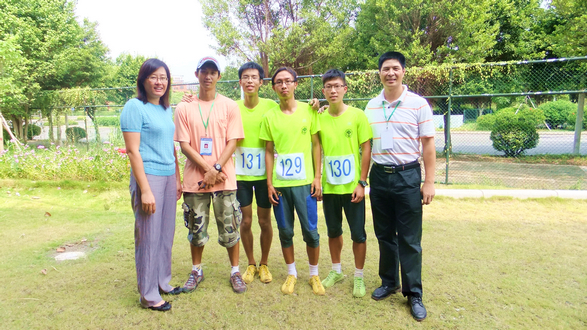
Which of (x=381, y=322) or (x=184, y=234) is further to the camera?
(x=184, y=234)

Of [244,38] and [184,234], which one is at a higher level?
[244,38]

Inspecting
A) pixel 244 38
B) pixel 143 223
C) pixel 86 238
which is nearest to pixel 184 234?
pixel 86 238

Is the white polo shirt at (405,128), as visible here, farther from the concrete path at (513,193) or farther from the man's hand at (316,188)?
the concrete path at (513,193)

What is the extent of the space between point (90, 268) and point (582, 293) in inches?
177

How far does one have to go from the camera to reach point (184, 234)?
4855 mm

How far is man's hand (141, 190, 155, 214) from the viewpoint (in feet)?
8.98

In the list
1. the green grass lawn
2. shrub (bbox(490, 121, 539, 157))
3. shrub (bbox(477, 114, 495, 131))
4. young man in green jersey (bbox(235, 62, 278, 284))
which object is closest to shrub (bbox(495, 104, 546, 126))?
shrub (bbox(490, 121, 539, 157))

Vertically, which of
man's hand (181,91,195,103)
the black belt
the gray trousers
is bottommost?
the gray trousers

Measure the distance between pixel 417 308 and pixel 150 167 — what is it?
229 centimetres

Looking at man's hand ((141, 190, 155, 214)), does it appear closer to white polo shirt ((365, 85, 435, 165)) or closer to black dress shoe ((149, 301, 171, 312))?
black dress shoe ((149, 301, 171, 312))

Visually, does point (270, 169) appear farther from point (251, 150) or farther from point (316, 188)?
point (316, 188)

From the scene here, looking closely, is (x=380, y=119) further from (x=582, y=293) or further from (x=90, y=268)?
(x=90, y=268)

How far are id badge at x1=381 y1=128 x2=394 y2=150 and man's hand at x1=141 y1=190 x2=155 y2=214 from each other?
1.80m

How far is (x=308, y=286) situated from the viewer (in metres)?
3.34
